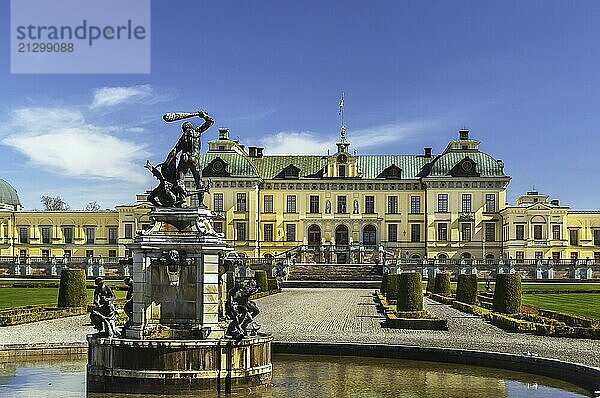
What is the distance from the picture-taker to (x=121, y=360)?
1547cm

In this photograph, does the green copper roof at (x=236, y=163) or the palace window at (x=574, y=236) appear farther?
the palace window at (x=574, y=236)

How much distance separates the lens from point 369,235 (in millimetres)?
79312

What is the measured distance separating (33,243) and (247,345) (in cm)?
7195

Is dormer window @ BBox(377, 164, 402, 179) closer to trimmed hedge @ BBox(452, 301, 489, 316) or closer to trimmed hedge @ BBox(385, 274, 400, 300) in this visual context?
trimmed hedge @ BBox(385, 274, 400, 300)

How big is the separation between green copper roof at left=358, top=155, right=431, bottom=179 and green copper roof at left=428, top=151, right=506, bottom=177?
9.61ft

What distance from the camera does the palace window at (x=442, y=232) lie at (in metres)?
78.0

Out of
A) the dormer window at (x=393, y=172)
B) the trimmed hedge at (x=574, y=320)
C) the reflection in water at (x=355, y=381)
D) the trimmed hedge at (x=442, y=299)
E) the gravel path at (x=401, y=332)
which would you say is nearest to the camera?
the reflection in water at (x=355, y=381)

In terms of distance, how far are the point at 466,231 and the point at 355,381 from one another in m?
62.5

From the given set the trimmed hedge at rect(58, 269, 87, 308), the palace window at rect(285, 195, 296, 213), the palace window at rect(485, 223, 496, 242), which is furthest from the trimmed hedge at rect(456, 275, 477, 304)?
the palace window at rect(285, 195, 296, 213)

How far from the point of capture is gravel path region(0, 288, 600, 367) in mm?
21500

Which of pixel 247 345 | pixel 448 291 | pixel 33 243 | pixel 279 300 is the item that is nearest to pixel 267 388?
pixel 247 345

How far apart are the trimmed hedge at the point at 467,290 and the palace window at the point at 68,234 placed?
5431 cm

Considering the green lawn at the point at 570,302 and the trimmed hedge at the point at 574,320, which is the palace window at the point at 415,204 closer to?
the green lawn at the point at 570,302

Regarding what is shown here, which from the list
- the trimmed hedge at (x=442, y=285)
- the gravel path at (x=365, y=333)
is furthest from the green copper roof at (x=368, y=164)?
the gravel path at (x=365, y=333)
